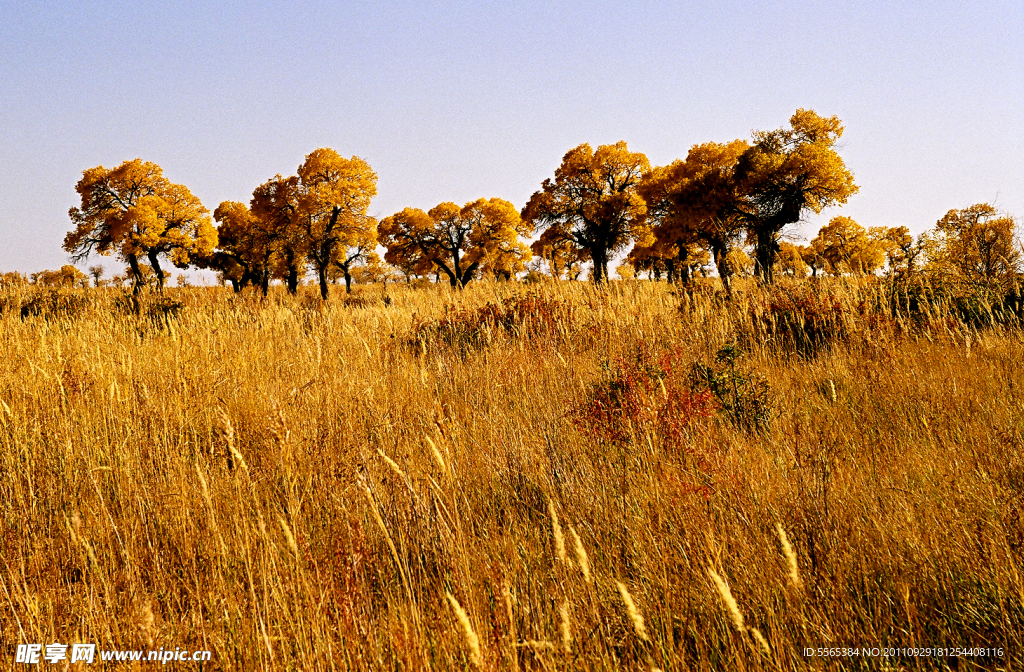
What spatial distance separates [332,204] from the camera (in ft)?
112

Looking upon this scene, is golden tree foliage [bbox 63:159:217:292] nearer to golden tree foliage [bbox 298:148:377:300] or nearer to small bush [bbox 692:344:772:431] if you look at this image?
golden tree foliage [bbox 298:148:377:300]

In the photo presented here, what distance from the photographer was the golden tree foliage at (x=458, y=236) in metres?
53.2

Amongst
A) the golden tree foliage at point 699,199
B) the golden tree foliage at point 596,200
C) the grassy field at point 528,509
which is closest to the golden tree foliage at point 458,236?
the golden tree foliage at point 596,200

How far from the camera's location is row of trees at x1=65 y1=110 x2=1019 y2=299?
33.2 meters

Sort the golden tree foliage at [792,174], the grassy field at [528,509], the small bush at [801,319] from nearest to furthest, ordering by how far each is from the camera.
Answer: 1. the grassy field at [528,509]
2. the small bush at [801,319]
3. the golden tree foliage at [792,174]

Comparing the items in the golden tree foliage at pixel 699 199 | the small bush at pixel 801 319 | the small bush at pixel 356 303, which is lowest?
the small bush at pixel 801 319

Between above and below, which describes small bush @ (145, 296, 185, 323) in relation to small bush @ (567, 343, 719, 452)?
above

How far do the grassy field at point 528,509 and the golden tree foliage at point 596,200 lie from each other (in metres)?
39.3

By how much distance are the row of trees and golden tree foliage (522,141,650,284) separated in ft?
0.27

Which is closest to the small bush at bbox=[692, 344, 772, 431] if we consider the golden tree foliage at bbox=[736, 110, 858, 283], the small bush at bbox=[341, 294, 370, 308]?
the small bush at bbox=[341, 294, 370, 308]

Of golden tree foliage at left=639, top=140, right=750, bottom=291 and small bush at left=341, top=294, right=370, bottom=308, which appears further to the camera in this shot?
golden tree foliage at left=639, top=140, right=750, bottom=291

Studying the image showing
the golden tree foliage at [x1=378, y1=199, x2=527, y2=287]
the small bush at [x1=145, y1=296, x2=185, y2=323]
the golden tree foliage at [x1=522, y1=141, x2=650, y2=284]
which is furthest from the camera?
the golden tree foliage at [x1=378, y1=199, x2=527, y2=287]

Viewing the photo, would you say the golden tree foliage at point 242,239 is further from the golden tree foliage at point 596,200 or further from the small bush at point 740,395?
the small bush at point 740,395

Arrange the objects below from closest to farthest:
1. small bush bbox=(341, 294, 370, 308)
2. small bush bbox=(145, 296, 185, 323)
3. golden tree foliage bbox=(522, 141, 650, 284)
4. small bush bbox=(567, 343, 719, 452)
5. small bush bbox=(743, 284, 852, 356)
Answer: small bush bbox=(567, 343, 719, 452) < small bush bbox=(743, 284, 852, 356) < small bush bbox=(145, 296, 185, 323) < small bush bbox=(341, 294, 370, 308) < golden tree foliage bbox=(522, 141, 650, 284)
